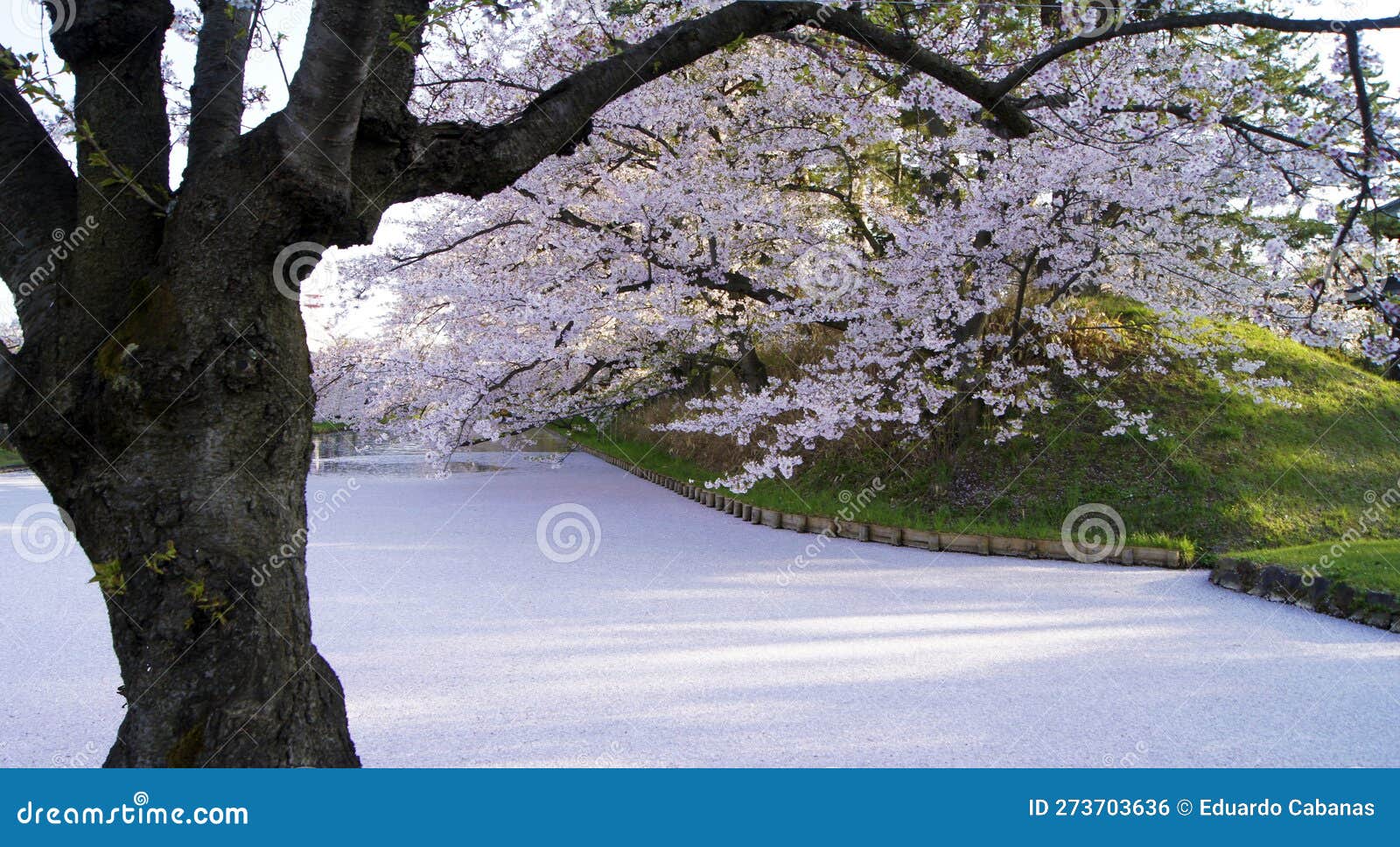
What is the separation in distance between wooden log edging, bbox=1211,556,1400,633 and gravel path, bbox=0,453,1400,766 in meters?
0.15

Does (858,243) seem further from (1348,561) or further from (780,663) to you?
(780,663)

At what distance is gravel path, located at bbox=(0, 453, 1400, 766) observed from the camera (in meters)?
3.24

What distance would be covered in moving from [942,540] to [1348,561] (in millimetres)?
2638

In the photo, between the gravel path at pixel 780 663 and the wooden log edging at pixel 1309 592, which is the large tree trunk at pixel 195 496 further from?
the wooden log edging at pixel 1309 592

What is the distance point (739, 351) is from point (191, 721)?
7668mm

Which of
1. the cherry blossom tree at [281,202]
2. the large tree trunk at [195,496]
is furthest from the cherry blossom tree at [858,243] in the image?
the large tree trunk at [195,496]

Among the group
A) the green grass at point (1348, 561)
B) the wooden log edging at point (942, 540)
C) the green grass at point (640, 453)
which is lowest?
the wooden log edging at point (942, 540)

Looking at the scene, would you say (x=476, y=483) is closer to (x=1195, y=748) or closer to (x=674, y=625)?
(x=674, y=625)

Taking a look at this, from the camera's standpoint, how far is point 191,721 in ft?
7.29

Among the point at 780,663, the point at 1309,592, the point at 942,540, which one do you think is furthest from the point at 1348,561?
the point at 780,663

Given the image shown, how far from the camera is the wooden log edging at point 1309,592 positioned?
200 inches

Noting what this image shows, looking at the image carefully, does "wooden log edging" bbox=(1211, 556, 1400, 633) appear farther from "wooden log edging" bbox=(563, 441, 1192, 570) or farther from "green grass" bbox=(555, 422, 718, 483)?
"green grass" bbox=(555, 422, 718, 483)

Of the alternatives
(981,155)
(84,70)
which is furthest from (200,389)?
(981,155)

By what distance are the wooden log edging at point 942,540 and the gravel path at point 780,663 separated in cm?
20
